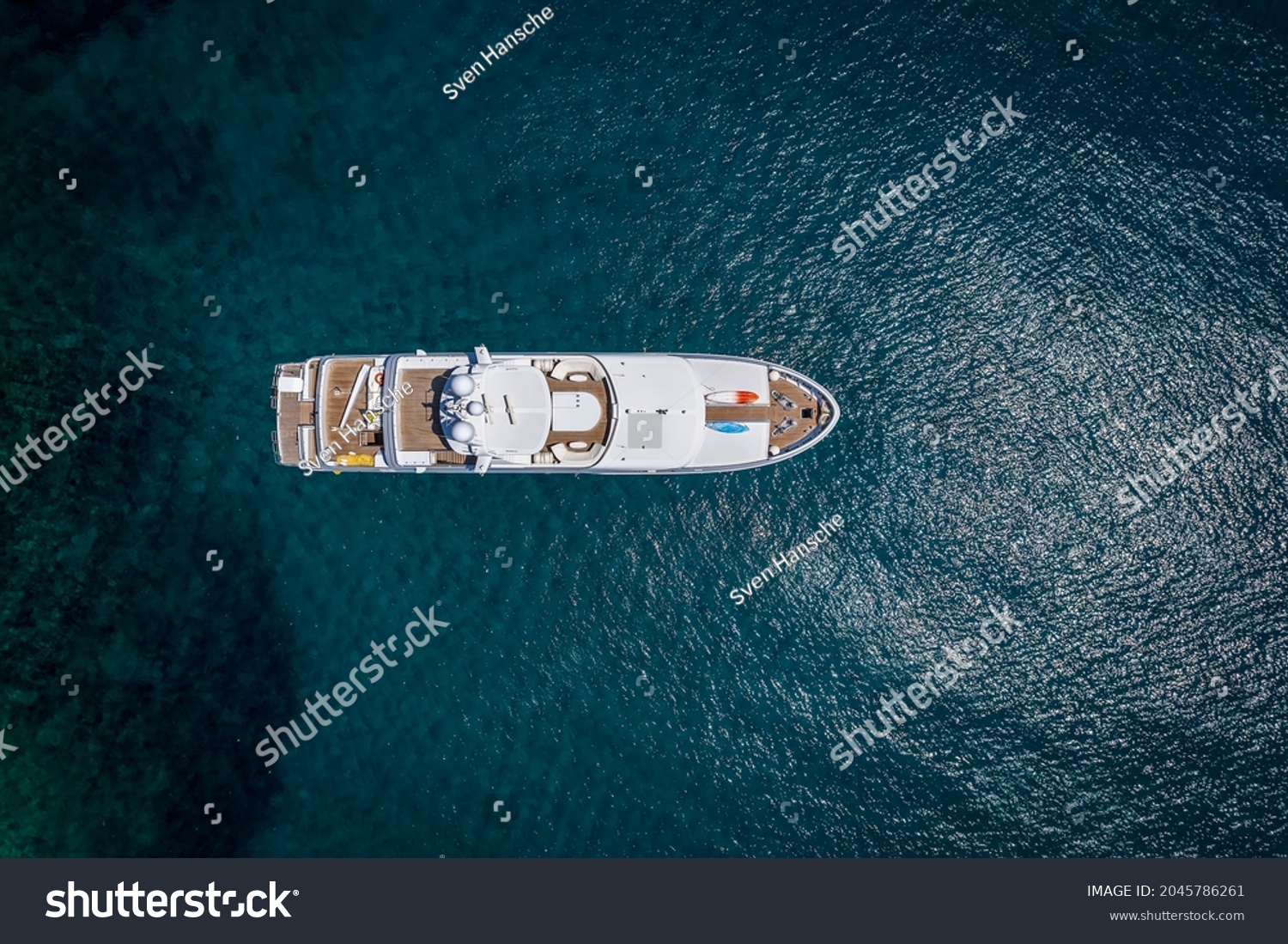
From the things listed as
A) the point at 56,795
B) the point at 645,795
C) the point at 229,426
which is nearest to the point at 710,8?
the point at 229,426

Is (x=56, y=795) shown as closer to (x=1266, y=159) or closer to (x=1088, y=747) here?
(x=1088, y=747)
